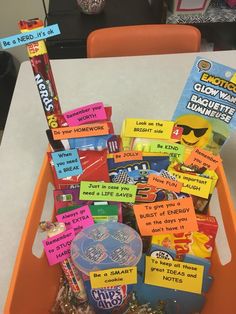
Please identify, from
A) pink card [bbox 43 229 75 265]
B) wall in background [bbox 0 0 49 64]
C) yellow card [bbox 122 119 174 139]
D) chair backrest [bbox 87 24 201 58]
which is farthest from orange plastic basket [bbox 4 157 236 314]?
wall in background [bbox 0 0 49 64]

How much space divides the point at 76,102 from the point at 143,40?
46 centimetres

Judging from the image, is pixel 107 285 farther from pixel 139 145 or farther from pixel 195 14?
Result: pixel 195 14

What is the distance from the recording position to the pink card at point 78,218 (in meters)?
0.68

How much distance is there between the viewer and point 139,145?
0.76m

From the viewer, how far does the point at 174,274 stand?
66 centimetres

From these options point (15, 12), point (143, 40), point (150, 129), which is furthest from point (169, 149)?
point (15, 12)

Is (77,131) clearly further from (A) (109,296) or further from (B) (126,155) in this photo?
(A) (109,296)

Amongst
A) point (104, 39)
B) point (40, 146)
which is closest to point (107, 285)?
point (40, 146)

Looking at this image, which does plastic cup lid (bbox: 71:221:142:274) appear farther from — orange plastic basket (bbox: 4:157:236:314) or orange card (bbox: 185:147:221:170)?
orange card (bbox: 185:147:221:170)

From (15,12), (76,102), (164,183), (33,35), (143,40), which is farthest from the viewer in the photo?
(15,12)

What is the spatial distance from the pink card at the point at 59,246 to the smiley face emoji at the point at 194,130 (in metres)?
0.33

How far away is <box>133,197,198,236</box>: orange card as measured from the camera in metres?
0.67

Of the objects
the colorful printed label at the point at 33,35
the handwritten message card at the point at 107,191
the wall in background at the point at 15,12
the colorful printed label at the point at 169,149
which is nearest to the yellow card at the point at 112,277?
the handwritten message card at the point at 107,191

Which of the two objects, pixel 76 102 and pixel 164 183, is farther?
pixel 76 102
